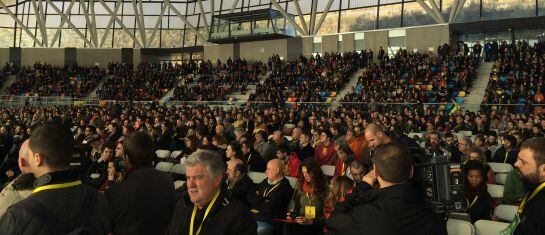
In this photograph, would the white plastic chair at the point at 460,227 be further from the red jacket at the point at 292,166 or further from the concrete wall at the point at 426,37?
the concrete wall at the point at 426,37

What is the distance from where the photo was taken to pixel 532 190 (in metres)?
3.17

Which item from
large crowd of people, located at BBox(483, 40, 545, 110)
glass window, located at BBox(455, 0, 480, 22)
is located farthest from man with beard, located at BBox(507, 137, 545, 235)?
glass window, located at BBox(455, 0, 480, 22)

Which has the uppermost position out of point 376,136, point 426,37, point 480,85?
point 426,37

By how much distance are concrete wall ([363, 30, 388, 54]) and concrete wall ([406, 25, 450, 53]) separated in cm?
159

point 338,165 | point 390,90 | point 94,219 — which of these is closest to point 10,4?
point 390,90

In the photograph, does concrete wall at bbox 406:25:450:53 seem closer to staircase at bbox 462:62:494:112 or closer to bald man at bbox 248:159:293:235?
staircase at bbox 462:62:494:112

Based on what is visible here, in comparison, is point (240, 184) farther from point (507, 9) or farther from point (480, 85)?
point (507, 9)

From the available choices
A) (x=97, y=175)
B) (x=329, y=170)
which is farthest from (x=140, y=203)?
(x=329, y=170)

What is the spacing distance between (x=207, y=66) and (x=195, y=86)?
209 inches

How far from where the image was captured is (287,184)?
6035mm

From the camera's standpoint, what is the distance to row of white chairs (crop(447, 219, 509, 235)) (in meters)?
4.23

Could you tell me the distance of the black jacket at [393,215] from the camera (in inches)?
110

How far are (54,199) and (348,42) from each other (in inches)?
1344

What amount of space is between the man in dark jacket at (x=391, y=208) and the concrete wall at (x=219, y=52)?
128 feet
